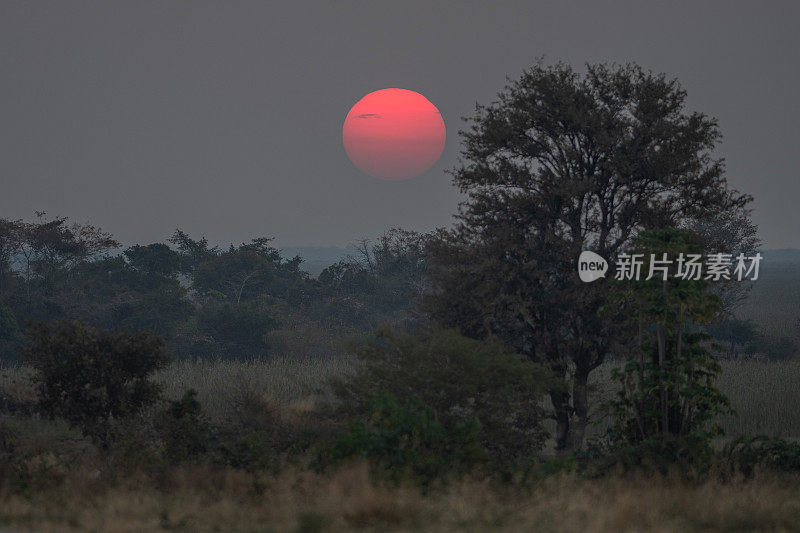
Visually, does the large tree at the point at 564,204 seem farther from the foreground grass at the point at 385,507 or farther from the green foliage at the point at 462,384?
the foreground grass at the point at 385,507

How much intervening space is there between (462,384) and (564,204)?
6657 mm

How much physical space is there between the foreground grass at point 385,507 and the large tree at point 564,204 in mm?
8077

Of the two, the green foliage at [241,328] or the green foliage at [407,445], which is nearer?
the green foliage at [407,445]

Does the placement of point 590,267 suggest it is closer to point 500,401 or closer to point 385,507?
point 500,401

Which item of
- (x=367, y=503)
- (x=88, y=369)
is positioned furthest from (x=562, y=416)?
(x=367, y=503)

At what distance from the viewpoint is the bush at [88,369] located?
651 inches

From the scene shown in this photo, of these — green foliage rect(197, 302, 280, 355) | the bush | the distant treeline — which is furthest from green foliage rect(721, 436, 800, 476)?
green foliage rect(197, 302, 280, 355)

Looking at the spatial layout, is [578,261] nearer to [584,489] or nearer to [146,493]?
[584,489]

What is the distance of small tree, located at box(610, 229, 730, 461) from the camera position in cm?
1329

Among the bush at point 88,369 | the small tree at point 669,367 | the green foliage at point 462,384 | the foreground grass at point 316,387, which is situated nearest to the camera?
the small tree at point 669,367

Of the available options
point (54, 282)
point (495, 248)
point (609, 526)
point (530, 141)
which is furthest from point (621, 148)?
point (54, 282)

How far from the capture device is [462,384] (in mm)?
14867

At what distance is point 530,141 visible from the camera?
19.9 m

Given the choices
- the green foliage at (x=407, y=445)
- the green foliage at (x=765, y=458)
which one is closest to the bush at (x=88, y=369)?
the green foliage at (x=407, y=445)
